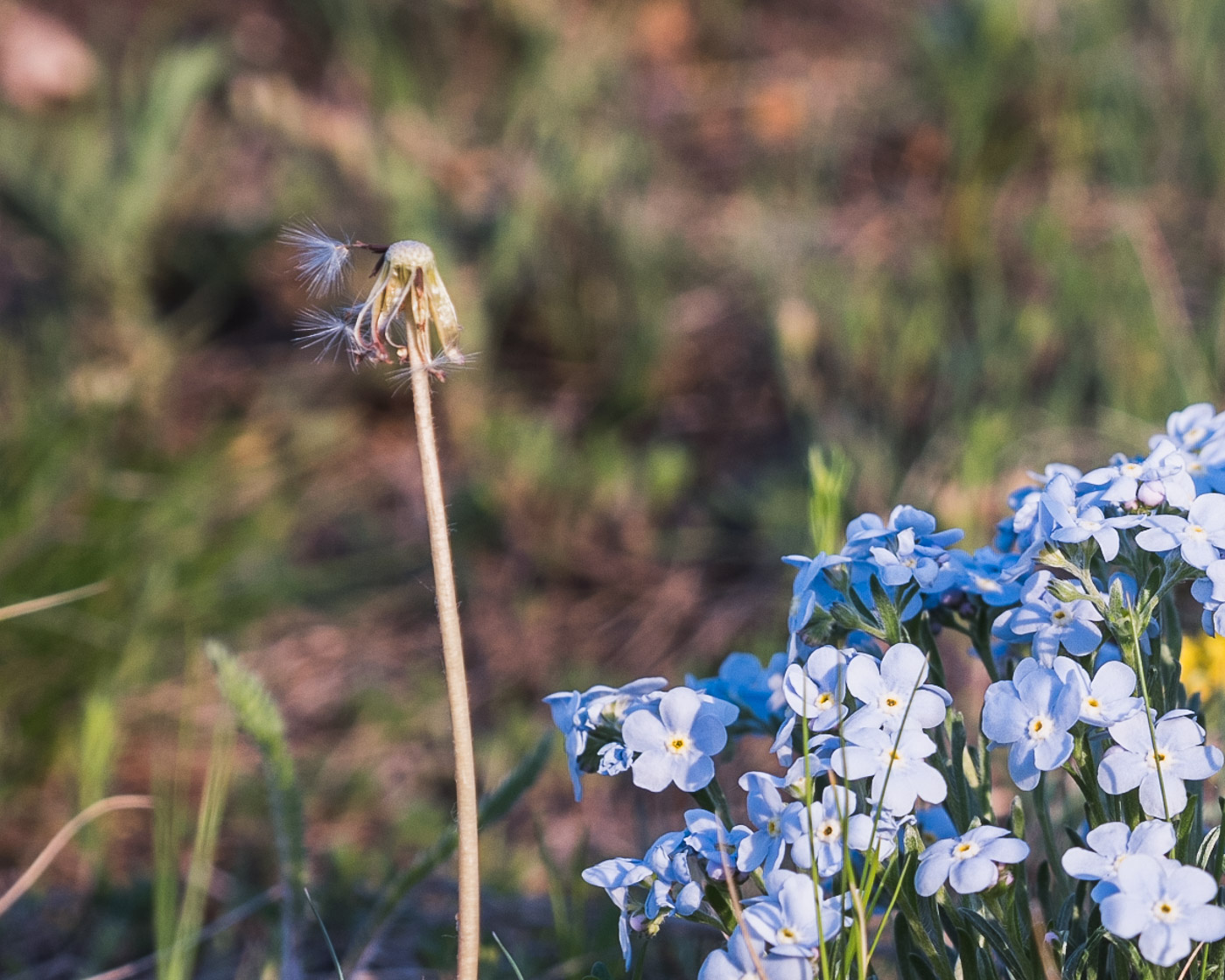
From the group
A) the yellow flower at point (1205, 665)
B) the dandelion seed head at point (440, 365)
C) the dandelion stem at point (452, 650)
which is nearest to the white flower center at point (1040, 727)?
the dandelion stem at point (452, 650)

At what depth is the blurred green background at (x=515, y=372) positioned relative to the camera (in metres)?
2.44

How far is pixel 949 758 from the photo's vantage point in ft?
3.83

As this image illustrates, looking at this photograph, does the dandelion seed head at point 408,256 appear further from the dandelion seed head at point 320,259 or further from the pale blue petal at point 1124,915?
the pale blue petal at point 1124,915

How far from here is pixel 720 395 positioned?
145 inches

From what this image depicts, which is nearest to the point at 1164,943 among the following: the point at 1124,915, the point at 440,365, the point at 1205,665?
the point at 1124,915

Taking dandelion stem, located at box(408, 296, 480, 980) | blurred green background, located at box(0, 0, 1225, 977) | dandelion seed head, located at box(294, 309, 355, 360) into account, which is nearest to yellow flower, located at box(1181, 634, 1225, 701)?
blurred green background, located at box(0, 0, 1225, 977)

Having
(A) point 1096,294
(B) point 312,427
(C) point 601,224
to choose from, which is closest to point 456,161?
(C) point 601,224

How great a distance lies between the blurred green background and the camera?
244 cm

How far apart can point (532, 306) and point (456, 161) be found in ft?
1.66

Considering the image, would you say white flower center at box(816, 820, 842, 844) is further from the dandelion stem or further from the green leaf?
the dandelion stem

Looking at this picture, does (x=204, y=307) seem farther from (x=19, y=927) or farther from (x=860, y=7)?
(x=860, y=7)

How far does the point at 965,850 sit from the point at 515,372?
2.90m

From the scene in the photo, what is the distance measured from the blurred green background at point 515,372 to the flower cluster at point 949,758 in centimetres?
81

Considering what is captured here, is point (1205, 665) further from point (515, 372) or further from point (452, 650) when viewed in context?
point (515, 372)
